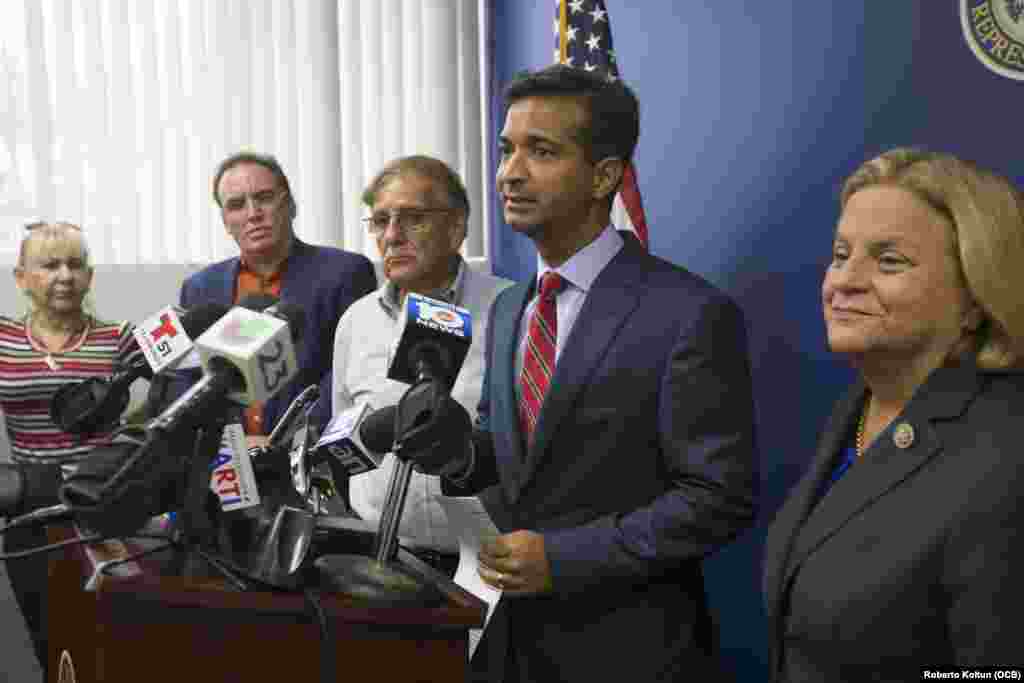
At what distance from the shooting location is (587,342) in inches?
65.6

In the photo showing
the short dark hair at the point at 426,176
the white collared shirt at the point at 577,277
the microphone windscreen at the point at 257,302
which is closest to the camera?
the microphone windscreen at the point at 257,302

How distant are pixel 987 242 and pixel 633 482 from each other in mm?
667

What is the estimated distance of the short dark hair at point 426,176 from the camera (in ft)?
8.04

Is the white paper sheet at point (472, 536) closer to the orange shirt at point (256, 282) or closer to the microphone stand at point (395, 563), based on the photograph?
the microphone stand at point (395, 563)

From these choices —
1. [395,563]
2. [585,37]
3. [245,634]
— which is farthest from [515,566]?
[585,37]

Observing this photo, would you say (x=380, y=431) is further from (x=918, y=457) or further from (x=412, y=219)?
(x=412, y=219)

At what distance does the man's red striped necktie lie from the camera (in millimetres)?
1691

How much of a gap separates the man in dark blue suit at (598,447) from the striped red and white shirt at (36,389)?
1836mm

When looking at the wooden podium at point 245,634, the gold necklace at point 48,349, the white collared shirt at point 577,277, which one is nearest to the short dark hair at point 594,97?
the white collared shirt at point 577,277

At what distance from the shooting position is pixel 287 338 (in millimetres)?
1239

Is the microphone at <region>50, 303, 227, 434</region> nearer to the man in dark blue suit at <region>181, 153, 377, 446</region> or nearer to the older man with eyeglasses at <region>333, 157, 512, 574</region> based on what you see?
the older man with eyeglasses at <region>333, 157, 512, 574</region>

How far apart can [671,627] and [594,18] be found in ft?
5.67

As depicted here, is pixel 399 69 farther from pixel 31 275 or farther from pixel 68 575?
pixel 68 575

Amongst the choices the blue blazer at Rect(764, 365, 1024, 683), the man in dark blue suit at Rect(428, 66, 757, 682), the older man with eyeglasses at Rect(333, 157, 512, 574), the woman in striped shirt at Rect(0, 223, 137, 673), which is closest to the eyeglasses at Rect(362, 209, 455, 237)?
the older man with eyeglasses at Rect(333, 157, 512, 574)
